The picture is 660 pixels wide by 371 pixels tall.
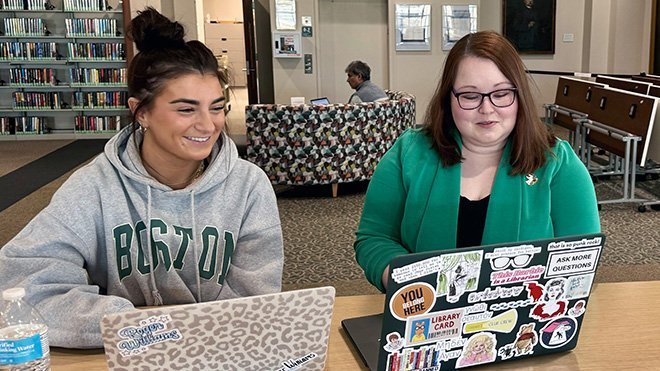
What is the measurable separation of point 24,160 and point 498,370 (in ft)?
24.4

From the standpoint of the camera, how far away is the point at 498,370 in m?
1.11

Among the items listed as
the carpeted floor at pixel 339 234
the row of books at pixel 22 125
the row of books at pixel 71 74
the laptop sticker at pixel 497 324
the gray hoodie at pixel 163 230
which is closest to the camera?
the laptop sticker at pixel 497 324

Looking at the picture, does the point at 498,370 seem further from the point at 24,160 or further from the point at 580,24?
the point at 580,24

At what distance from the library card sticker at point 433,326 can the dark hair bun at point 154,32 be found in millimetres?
926

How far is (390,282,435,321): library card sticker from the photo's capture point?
38.1 inches

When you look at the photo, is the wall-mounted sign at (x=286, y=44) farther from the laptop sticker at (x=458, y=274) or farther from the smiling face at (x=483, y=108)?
the laptop sticker at (x=458, y=274)

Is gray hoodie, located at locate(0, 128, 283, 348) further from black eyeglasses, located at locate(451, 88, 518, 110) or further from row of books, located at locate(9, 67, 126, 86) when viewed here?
row of books, located at locate(9, 67, 126, 86)

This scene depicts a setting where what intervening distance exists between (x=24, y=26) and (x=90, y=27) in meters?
0.87

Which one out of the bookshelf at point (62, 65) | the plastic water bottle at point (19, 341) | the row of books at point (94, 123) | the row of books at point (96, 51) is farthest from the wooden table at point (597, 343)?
the row of books at point (94, 123)

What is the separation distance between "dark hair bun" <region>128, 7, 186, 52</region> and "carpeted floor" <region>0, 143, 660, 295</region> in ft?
6.55

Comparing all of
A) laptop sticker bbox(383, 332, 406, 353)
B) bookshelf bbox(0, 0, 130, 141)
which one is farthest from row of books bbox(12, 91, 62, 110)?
laptop sticker bbox(383, 332, 406, 353)

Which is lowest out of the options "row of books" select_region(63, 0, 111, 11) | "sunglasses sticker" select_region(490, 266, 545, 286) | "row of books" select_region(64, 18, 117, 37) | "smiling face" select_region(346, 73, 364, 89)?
"sunglasses sticker" select_region(490, 266, 545, 286)

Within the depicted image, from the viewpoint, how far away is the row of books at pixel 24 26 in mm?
8469

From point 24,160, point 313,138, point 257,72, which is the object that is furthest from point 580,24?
point 24,160
